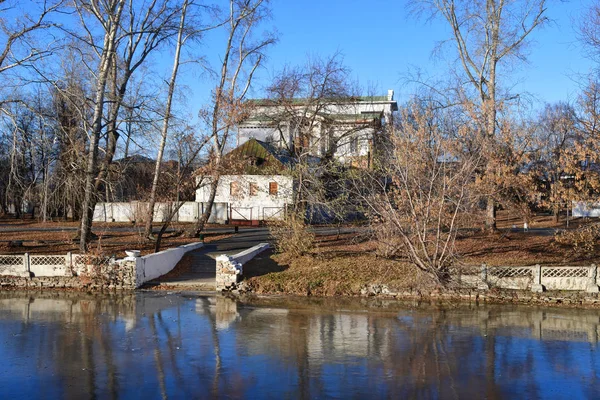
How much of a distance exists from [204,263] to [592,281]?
13.2 m

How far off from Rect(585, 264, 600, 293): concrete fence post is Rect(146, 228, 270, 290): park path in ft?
36.8

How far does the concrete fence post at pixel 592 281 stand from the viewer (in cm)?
1703

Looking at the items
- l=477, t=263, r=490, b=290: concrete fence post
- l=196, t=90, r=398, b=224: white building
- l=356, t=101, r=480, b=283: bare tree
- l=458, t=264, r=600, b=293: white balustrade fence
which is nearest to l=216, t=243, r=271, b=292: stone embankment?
l=356, t=101, r=480, b=283: bare tree

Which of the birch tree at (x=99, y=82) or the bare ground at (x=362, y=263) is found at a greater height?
the birch tree at (x=99, y=82)

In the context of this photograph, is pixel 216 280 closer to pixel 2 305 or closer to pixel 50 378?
pixel 2 305

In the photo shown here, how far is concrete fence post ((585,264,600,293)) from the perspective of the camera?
55.9 feet

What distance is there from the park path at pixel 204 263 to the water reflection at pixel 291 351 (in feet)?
9.26

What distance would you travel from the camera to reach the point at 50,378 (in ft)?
30.6

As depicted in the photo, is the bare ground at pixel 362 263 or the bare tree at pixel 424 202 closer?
the bare tree at pixel 424 202

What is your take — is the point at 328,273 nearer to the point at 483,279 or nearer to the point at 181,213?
the point at 483,279

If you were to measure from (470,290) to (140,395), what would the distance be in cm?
1168

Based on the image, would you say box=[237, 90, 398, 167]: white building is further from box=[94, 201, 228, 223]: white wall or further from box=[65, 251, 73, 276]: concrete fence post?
box=[94, 201, 228, 223]: white wall

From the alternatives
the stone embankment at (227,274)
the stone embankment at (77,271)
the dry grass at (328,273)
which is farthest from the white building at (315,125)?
the stone embankment at (77,271)

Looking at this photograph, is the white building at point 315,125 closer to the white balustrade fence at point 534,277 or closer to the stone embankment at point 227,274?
the stone embankment at point 227,274
